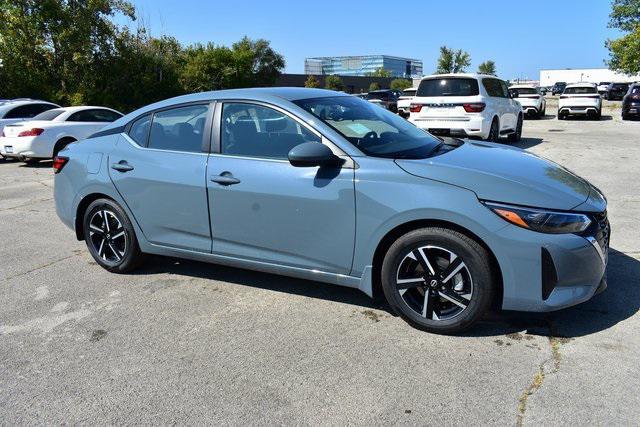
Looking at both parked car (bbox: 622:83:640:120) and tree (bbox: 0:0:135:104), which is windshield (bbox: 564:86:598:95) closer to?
parked car (bbox: 622:83:640:120)

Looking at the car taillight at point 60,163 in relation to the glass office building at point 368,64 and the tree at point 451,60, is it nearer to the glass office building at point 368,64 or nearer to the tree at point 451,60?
the tree at point 451,60

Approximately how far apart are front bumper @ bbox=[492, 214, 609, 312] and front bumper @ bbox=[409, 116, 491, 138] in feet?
30.0

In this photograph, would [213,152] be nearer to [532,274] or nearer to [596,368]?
[532,274]

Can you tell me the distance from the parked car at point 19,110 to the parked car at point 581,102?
68.9 ft

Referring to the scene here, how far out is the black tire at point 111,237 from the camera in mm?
4758

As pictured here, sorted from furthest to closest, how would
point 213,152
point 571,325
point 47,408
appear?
point 213,152
point 571,325
point 47,408

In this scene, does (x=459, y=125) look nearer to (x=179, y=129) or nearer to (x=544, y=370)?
(x=179, y=129)

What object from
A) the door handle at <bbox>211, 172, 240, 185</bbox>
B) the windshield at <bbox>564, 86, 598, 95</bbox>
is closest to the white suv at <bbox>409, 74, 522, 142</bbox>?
the door handle at <bbox>211, 172, 240, 185</bbox>

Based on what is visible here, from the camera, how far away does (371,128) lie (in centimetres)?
420

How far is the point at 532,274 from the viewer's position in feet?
10.7

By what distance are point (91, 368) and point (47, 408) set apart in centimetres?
43

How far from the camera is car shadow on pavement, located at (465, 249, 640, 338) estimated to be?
141 inches

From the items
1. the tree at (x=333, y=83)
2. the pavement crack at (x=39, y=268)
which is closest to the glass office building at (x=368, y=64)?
the tree at (x=333, y=83)

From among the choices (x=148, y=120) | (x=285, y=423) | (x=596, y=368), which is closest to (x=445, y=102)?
(x=148, y=120)
